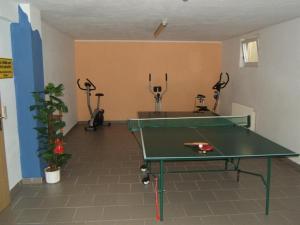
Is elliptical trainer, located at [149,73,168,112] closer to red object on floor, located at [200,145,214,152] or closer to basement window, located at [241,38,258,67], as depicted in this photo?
basement window, located at [241,38,258,67]

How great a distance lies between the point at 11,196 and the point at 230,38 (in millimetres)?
6349

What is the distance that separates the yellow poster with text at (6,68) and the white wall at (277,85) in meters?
4.28

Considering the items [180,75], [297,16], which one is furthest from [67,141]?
[297,16]

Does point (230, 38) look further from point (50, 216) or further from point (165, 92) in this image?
point (50, 216)

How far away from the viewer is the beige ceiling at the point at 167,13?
3.55 meters

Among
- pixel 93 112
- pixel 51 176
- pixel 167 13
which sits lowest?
pixel 51 176

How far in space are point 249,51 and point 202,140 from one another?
169 inches

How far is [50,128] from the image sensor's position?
384 cm

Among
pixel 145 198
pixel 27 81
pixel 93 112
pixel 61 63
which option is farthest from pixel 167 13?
pixel 93 112

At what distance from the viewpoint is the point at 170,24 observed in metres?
5.21

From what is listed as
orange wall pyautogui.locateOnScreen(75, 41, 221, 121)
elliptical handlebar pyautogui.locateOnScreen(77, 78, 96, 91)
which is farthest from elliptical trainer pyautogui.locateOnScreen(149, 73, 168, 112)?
elliptical handlebar pyautogui.locateOnScreen(77, 78, 96, 91)

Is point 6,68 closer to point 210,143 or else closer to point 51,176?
point 51,176

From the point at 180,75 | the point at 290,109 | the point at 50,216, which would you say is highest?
the point at 180,75

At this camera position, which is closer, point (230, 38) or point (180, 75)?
point (230, 38)
